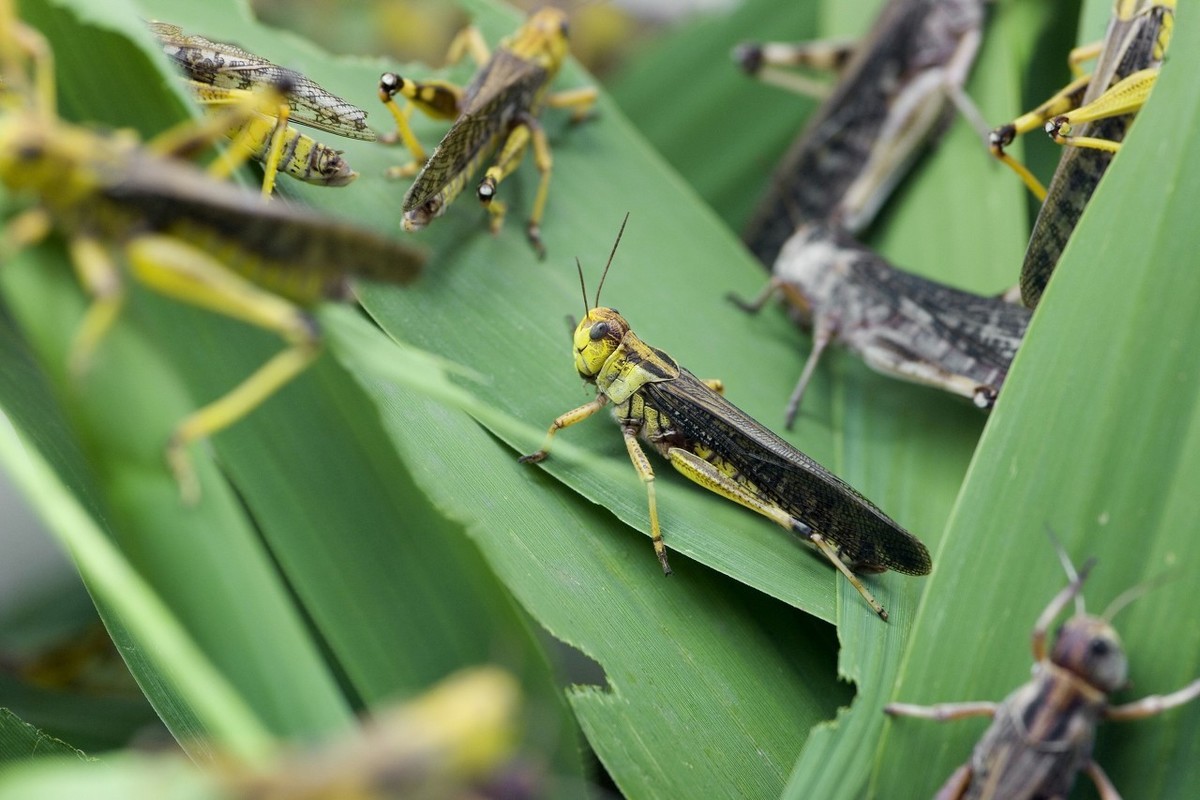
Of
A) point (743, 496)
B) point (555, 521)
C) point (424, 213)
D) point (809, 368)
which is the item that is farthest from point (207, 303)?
point (809, 368)

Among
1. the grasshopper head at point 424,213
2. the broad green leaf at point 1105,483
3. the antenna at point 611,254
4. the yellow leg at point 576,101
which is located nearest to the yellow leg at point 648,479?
the antenna at point 611,254

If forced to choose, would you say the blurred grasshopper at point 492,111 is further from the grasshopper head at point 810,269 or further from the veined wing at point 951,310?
the veined wing at point 951,310

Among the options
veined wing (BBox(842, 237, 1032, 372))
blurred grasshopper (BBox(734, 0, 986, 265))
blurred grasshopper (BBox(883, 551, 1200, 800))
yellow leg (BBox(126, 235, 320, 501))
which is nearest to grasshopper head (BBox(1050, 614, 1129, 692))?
blurred grasshopper (BBox(883, 551, 1200, 800))

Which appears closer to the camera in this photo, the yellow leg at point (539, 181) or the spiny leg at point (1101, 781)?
the spiny leg at point (1101, 781)

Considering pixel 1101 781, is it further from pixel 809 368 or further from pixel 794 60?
pixel 794 60

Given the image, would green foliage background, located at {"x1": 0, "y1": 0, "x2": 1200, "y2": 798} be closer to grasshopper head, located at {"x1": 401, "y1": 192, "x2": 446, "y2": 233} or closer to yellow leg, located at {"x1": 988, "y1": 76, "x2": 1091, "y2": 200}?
grasshopper head, located at {"x1": 401, "y1": 192, "x2": 446, "y2": 233}

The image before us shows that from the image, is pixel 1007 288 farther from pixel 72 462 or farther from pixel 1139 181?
pixel 72 462
